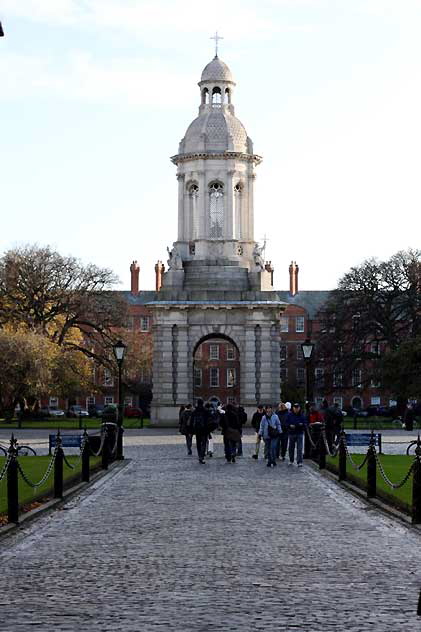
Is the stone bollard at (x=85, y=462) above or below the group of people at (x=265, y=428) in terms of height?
below

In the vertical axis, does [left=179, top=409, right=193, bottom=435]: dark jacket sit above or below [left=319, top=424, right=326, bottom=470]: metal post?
above

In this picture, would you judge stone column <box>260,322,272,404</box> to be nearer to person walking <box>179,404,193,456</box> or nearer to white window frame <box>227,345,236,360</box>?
person walking <box>179,404,193,456</box>

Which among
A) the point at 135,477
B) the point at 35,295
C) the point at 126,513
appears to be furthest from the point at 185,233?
the point at 126,513

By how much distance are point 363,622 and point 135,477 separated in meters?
19.3

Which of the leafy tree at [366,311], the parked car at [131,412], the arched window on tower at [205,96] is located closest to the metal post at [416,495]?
the arched window on tower at [205,96]

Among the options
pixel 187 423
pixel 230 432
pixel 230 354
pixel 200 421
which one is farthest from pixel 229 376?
pixel 230 432

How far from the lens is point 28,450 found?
131ft

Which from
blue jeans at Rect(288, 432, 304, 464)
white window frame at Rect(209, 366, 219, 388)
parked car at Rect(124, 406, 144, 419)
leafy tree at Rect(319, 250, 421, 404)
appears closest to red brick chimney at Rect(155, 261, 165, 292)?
white window frame at Rect(209, 366, 219, 388)

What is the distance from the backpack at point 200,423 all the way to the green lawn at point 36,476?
277 centimetres

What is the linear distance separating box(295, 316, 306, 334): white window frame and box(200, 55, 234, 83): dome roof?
62.3 meters

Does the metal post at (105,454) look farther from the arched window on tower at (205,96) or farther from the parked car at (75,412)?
the parked car at (75,412)

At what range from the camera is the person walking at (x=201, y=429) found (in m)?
35.5

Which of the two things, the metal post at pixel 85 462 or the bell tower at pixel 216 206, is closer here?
the metal post at pixel 85 462

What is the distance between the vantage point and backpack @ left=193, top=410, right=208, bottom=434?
118ft
